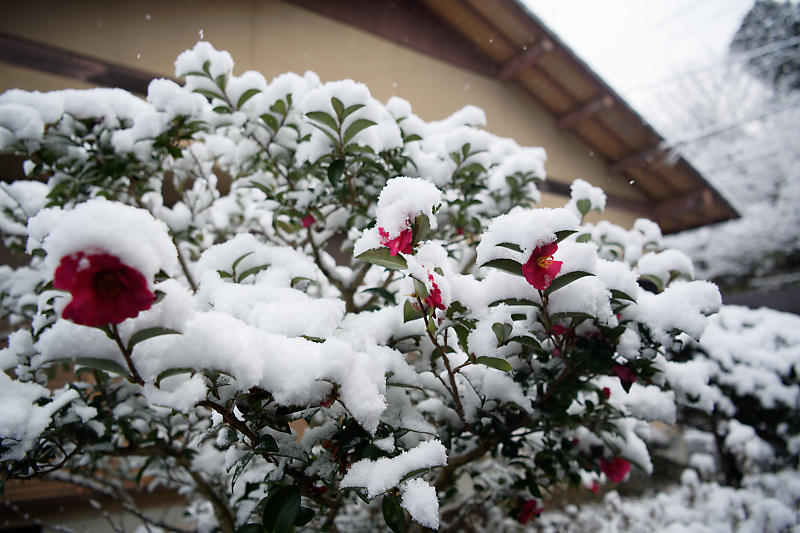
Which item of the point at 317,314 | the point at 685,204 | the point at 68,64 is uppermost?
the point at 685,204

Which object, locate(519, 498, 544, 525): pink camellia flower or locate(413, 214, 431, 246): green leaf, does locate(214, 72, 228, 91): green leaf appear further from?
locate(519, 498, 544, 525): pink camellia flower

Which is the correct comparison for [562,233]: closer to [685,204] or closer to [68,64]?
[68,64]

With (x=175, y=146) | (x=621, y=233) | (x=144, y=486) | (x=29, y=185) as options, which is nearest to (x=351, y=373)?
(x=175, y=146)

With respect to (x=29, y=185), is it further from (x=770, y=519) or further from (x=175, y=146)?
(x=770, y=519)

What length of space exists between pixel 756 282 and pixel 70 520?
12.0m

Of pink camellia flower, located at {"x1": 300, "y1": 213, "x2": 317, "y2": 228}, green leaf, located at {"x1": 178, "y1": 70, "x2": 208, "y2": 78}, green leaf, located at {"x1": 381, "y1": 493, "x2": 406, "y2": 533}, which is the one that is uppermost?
green leaf, located at {"x1": 178, "y1": 70, "x2": 208, "y2": 78}

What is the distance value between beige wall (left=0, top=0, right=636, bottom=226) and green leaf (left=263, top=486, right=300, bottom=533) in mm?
2618

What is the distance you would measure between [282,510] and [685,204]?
211 inches

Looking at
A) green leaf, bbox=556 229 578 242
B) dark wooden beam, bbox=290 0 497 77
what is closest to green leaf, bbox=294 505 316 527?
green leaf, bbox=556 229 578 242

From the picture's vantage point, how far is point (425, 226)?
68 cm

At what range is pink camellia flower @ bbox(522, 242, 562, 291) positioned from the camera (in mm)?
669

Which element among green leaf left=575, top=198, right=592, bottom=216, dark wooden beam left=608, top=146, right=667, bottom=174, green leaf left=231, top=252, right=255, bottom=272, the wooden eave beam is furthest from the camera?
dark wooden beam left=608, top=146, right=667, bottom=174

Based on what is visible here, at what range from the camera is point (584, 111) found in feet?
13.7

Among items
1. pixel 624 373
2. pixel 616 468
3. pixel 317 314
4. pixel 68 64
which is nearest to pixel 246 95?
pixel 317 314
